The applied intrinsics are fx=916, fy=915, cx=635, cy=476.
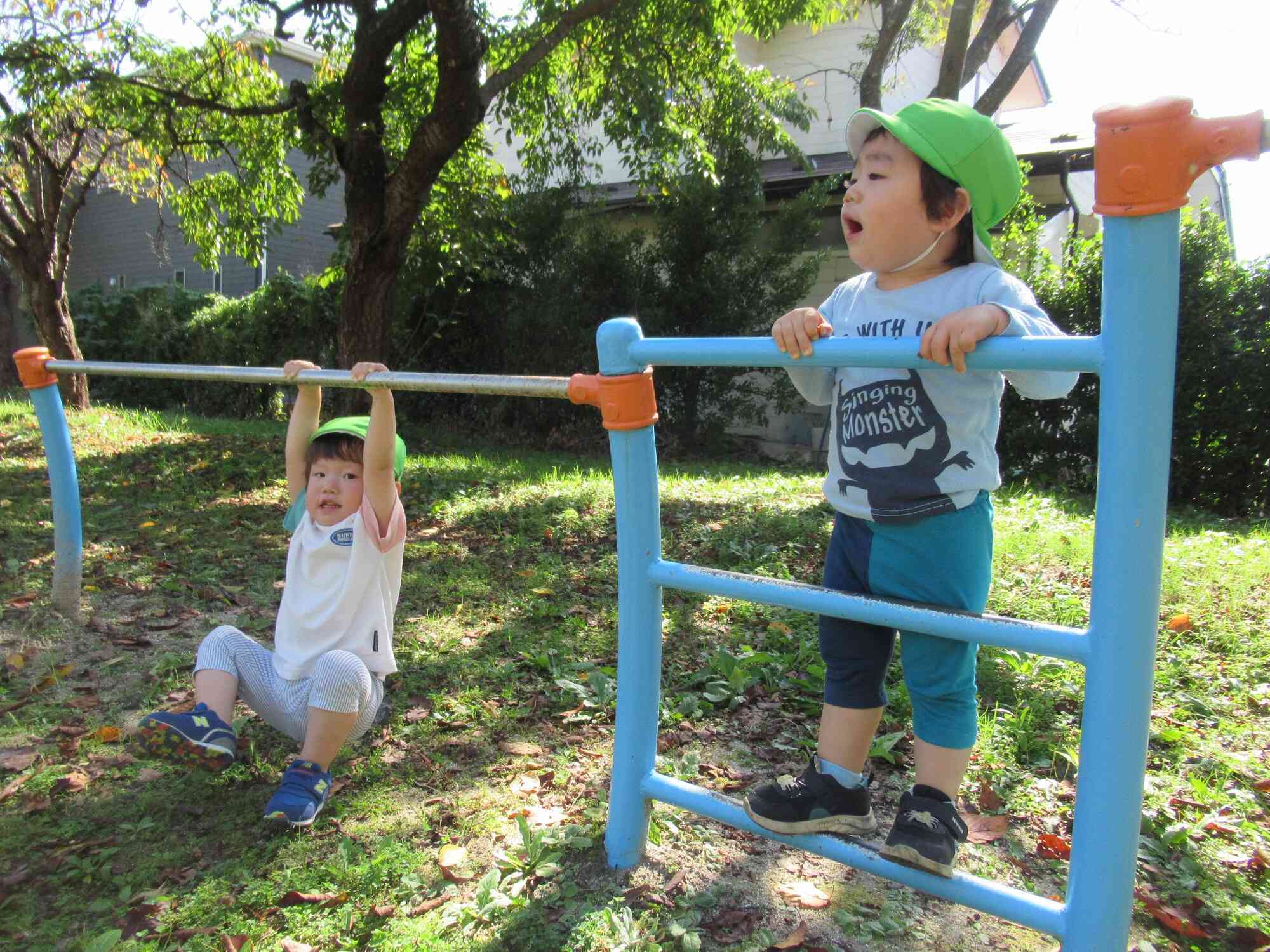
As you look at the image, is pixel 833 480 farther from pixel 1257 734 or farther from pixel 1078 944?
pixel 1257 734

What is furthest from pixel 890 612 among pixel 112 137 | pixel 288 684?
pixel 112 137

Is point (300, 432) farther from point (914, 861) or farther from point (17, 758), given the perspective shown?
point (914, 861)

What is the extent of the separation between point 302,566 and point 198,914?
901mm

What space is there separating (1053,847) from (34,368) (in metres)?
3.74

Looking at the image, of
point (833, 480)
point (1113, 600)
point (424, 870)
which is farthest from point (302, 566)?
point (1113, 600)

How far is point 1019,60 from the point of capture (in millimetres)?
6164

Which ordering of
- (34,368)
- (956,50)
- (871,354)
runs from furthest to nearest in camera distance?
(956,50) < (34,368) < (871,354)

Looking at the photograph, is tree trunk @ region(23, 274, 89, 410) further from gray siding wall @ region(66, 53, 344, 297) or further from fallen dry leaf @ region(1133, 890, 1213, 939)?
fallen dry leaf @ region(1133, 890, 1213, 939)

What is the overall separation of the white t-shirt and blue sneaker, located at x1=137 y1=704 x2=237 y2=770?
22cm

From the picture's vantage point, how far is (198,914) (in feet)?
6.41

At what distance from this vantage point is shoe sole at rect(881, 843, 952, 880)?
1.59 metres

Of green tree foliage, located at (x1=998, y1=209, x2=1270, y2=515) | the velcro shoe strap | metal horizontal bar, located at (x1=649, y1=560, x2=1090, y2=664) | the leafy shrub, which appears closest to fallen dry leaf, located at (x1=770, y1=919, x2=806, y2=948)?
the velcro shoe strap

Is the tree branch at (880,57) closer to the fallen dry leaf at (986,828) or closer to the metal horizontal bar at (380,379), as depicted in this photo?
the metal horizontal bar at (380,379)

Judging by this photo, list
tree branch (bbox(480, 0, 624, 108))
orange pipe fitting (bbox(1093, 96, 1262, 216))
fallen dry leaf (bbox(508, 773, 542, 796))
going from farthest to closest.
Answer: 1. tree branch (bbox(480, 0, 624, 108))
2. fallen dry leaf (bbox(508, 773, 542, 796))
3. orange pipe fitting (bbox(1093, 96, 1262, 216))
